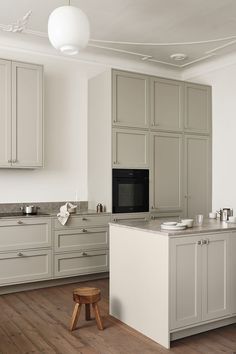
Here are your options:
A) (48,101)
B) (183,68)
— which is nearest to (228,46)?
(183,68)

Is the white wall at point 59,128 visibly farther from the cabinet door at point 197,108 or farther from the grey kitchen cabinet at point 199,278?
the grey kitchen cabinet at point 199,278

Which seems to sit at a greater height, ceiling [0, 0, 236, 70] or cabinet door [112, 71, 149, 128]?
ceiling [0, 0, 236, 70]

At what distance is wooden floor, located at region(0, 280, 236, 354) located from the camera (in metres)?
2.82

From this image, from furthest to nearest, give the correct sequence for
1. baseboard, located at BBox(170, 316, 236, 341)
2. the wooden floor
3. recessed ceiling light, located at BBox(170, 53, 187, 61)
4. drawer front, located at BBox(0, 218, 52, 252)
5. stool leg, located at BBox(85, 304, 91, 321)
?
1. recessed ceiling light, located at BBox(170, 53, 187, 61)
2. drawer front, located at BBox(0, 218, 52, 252)
3. stool leg, located at BBox(85, 304, 91, 321)
4. baseboard, located at BBox(170, 316, 236, 341)
5. the wooden floor

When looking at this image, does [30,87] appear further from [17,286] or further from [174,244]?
[174,244]

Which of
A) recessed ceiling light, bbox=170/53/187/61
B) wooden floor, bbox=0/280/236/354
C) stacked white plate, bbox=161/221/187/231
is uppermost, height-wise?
recessed ceiling light, bbox=170/53/187/61

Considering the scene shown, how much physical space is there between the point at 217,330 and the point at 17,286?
222cm

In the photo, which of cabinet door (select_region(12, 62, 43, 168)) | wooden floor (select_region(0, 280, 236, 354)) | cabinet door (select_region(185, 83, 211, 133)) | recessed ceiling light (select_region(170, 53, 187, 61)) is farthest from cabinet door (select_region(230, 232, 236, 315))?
recessed ceiling light (select_region(170, 53, 187, 61))

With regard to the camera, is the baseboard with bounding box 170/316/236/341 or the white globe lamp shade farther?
the baseboard with bounding box 170/316/236/341

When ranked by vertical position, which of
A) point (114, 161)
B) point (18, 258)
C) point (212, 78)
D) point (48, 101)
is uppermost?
point (212, 78)

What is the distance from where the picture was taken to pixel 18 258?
13.9ft

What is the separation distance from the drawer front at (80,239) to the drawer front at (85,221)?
60 mm

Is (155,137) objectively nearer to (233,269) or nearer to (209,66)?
(209,66)

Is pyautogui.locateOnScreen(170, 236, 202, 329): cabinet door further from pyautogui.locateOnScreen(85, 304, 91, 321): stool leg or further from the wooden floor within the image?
pyautogui.locateOnScreen(85, 304, 91, 321): stool leg
